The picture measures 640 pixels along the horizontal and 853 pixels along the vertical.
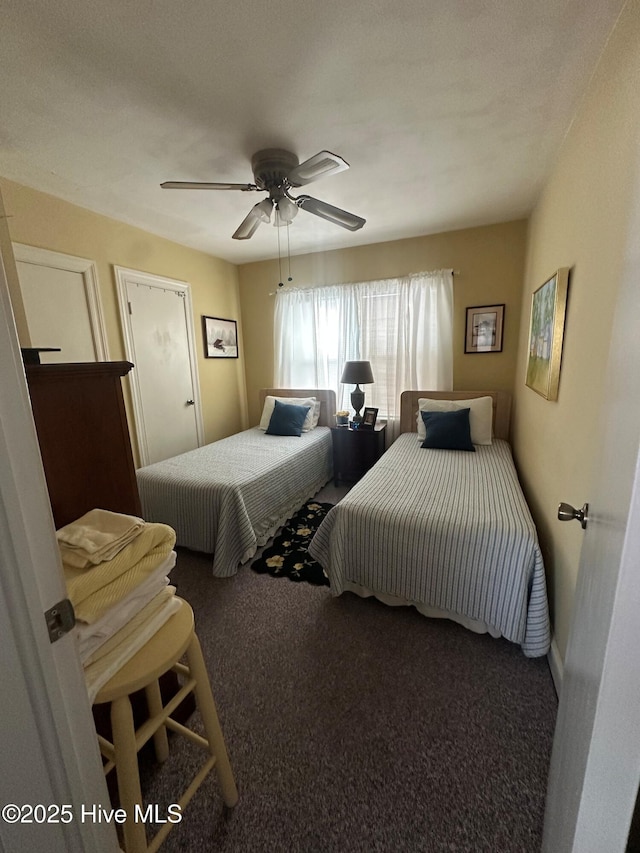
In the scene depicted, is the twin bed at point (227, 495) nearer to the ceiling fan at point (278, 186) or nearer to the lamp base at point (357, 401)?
the lamp base at point (357, 401)

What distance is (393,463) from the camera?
102 inches

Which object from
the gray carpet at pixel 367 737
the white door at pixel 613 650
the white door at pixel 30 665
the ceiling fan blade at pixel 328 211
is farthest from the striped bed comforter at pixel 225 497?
the white door at pixel 613 650

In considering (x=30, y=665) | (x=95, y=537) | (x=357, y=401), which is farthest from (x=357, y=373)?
(x=30, y=665)

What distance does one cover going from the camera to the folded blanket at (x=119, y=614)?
0.74 metres

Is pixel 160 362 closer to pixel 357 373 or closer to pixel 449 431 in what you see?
pixel 357 373

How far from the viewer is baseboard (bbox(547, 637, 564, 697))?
1404 mm

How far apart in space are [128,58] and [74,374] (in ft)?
4.23

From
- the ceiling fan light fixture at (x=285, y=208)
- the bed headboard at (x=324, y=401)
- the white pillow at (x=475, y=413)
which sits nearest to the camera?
the ceiling fan light fixture at (x=285, y=208)

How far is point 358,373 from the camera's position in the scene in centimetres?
350

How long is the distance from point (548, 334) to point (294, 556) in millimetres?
2085

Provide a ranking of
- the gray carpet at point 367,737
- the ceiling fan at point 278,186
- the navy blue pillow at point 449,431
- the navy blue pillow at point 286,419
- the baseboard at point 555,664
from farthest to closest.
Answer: the navy blue pillow at point 286,419
the navy blue pillow at point 449,431
the ceiling fan at point 278,186
the baseboard at point 555,664
the gray carpet at point 367,737

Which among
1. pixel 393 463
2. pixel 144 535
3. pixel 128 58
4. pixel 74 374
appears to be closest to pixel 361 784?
pixel 144 535

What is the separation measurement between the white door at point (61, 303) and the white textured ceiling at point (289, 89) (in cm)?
44

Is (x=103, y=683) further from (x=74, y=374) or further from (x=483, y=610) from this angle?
(x=483, y=610)
